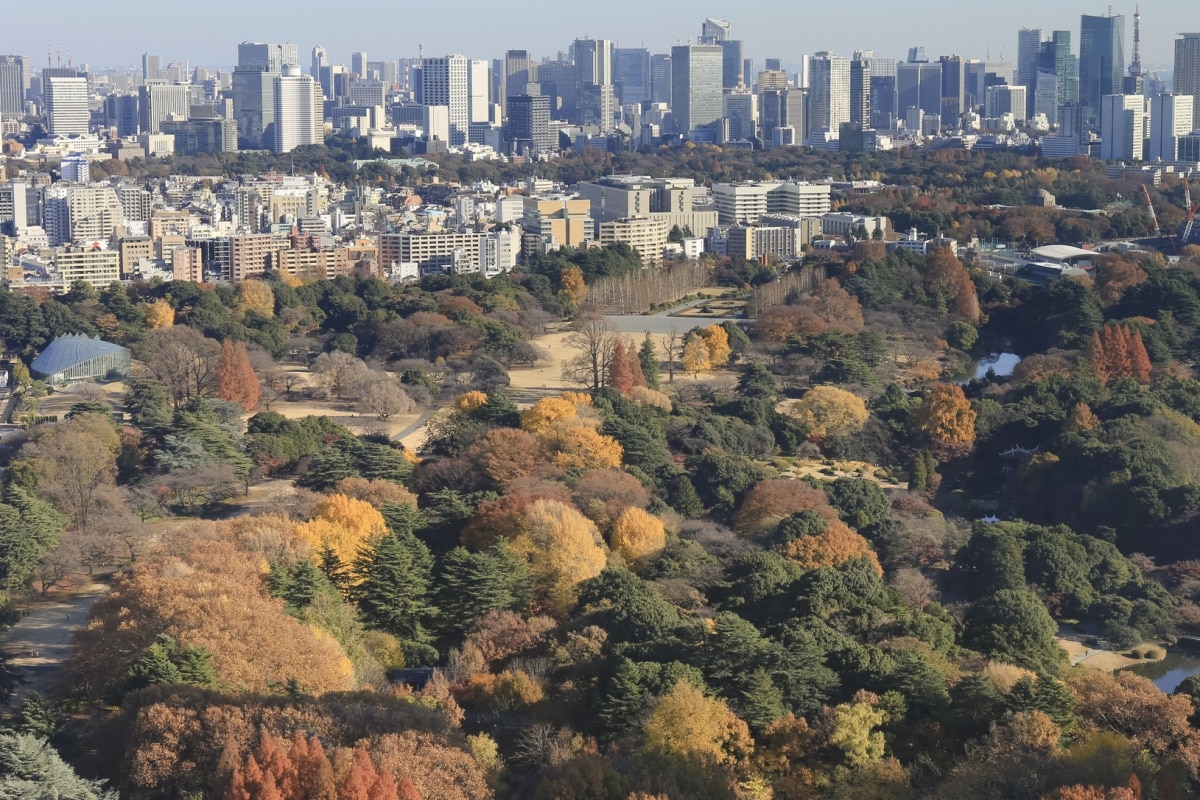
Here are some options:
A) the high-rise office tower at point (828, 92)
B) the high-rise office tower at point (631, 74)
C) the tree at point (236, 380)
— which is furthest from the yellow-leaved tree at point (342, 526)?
the high-rise office tower at point (631, 74)

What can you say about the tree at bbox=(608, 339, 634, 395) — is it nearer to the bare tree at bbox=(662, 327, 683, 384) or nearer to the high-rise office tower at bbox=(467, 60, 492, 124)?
the bare tree at bbox=(662, 327, 683, 384)

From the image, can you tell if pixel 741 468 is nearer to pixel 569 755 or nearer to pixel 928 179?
pixel 569 755

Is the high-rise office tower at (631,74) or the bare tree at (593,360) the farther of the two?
the high-rise office tower at (631,74)

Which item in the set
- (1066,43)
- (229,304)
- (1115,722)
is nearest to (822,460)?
(1115,722)

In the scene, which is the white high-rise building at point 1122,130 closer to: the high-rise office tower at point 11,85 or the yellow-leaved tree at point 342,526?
the yellow-leaved tree at point 342,526

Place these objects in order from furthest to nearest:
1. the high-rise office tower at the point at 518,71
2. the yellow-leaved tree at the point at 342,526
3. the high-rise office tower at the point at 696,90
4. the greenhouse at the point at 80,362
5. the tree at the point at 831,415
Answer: the high-rise office tower at the point at 518,71
the high-rise office tower at the point at 696,90
the greenhouse at the point at 80,362
the tree at the point at 831,415
the yellow-leaved tree at the point at 342,526

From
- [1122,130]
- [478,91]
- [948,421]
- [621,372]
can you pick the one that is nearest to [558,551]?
[948,421]

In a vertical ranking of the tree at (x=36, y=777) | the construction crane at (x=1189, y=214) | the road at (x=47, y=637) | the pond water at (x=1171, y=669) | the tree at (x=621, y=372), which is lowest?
the pond water at (x=1171, y=669)
